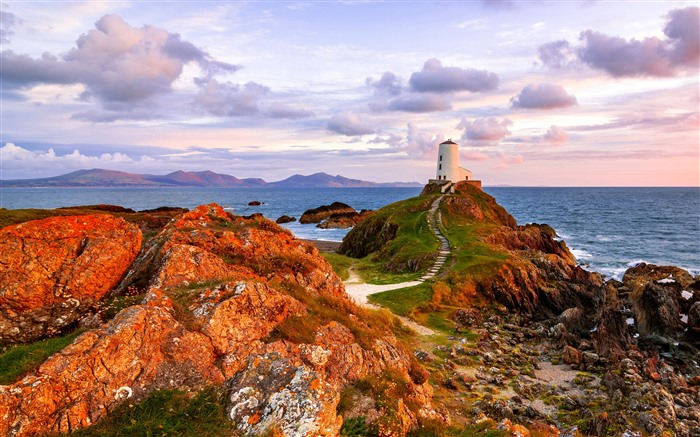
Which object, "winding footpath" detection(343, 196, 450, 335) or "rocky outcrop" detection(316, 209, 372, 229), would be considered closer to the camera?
"winding footpath" detection(343, 196, 450, 335)

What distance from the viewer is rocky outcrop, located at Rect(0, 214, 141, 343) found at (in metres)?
12.7

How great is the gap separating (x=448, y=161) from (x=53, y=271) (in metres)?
85.2

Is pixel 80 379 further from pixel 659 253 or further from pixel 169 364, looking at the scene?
pixel 659 253

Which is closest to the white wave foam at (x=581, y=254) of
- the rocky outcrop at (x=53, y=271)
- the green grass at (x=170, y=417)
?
the rocky outcrop at (x=53, y=271)

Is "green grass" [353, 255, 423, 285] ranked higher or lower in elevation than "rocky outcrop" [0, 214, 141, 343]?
lower

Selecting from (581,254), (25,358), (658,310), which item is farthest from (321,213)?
(25,358)

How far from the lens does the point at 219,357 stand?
1152cm

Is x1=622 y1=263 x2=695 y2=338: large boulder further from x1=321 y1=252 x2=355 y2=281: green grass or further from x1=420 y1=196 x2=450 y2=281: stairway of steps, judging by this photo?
x1=321 y1=252 x2=355 y2=281: green grass

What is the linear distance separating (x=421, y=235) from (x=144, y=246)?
42676 millimetres

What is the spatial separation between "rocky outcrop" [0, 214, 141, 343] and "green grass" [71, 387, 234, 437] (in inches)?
202

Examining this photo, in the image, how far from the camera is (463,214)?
7031 cm

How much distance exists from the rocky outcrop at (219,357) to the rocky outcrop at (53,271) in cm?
90

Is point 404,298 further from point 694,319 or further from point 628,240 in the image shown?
point 628,240

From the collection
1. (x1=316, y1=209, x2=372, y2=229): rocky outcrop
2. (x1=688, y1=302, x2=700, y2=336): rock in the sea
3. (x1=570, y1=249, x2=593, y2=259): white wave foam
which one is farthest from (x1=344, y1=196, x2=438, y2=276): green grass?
(x1=316, y1=209, x2=372, y2=229): rocky outcrop
